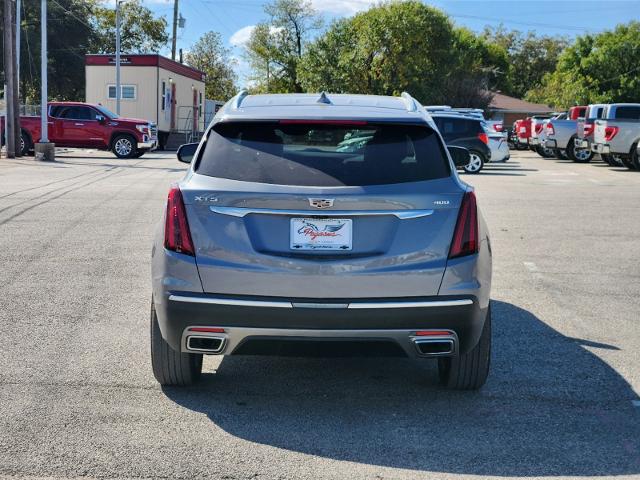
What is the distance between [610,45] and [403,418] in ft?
194

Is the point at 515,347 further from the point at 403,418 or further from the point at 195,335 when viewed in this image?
the point at 195,335

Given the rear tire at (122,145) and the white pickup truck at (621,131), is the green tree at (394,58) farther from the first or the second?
the white pickup truck at (621,131)

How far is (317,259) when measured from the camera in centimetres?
452

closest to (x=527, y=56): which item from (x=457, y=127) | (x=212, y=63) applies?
(x=212, y=63)

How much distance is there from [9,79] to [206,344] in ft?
83.2

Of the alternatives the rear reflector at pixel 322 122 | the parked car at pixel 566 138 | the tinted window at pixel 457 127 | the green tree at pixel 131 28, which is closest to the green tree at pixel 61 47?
the green tree at pixel 131 28

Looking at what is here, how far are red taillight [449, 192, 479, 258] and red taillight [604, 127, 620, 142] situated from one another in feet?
81.6

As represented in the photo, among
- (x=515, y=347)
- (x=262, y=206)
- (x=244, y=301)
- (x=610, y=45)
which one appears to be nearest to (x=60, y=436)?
(x=244, y=301)

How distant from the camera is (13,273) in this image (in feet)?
28.3

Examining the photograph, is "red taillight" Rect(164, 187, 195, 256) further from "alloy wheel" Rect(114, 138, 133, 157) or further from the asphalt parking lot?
"alloy wheel" Rect(114, 138, 133, 157)

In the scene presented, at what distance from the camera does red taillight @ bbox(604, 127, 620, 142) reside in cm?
2801

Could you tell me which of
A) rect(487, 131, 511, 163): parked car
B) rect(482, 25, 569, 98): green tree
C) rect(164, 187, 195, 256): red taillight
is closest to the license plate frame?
rect(164, 187, 195, 256): red taillight

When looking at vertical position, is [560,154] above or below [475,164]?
below

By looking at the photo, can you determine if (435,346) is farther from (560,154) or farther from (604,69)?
(604,69)
